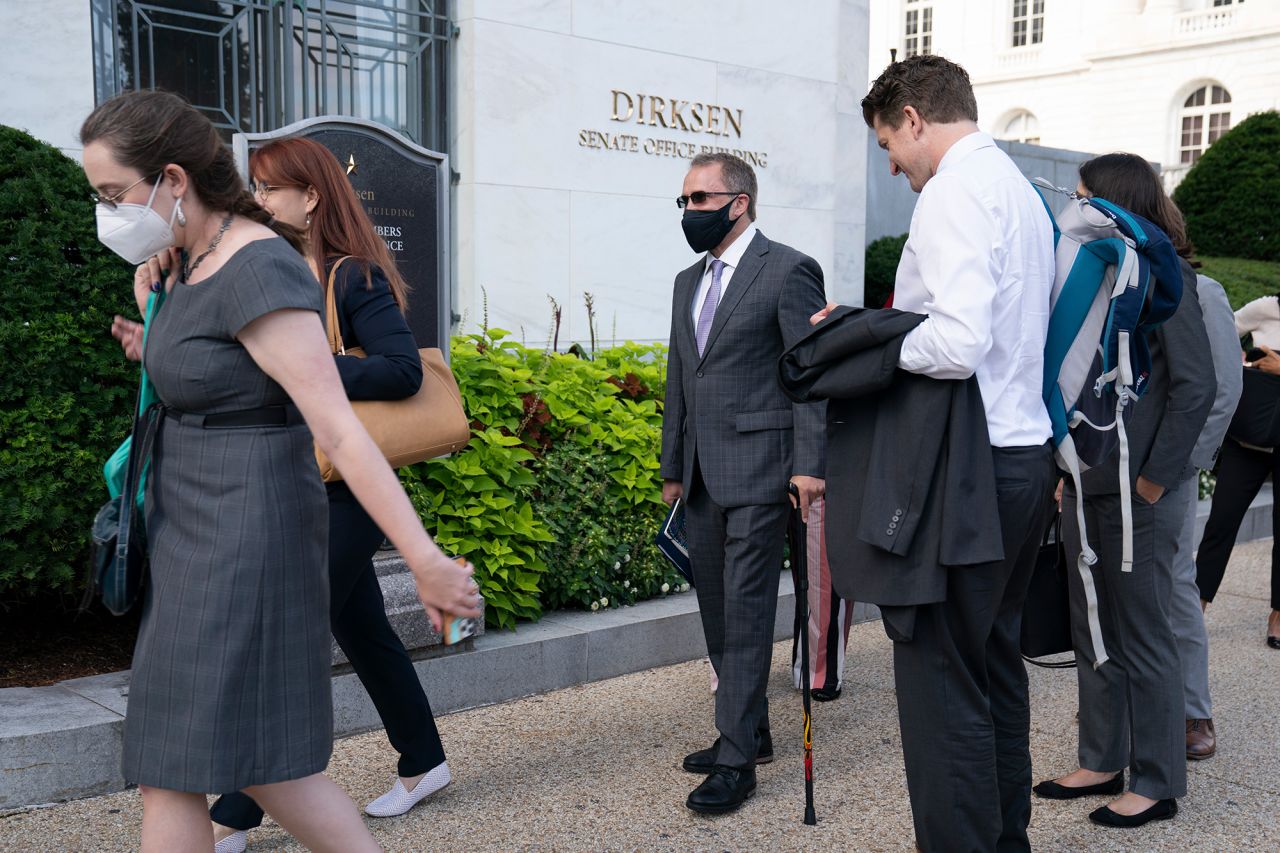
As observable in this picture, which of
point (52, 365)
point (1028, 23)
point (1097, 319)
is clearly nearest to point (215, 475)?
point (52, 365)

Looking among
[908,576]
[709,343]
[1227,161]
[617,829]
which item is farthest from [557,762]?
[1227,161]

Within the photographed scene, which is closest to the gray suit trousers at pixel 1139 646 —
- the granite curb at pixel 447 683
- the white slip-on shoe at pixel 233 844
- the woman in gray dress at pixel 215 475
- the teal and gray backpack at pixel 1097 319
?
the teal and gray backpack at pixel 1097 319

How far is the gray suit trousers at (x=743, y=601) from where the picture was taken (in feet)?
12.4

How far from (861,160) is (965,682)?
8546mm

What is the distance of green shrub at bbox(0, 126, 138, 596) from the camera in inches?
150

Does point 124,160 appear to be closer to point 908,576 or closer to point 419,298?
point 908,576

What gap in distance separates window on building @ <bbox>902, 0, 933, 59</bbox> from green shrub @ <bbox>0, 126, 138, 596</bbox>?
155ft

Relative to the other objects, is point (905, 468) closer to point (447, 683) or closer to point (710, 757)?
point (710, 757)

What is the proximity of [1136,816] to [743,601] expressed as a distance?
4.45 feet

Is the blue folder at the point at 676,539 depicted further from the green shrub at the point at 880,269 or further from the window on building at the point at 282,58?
the green shrub at the point at 880,269

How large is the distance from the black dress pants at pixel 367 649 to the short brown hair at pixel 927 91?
170 centimetres

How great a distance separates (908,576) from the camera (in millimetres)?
2748

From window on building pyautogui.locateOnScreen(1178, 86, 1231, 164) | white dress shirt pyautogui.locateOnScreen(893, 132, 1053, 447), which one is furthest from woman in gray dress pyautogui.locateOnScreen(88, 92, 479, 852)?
window on building pyautogui.locateOnScreen(1178, 86, 1231, 164)

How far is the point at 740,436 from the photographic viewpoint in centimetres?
390
